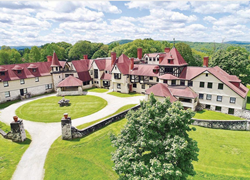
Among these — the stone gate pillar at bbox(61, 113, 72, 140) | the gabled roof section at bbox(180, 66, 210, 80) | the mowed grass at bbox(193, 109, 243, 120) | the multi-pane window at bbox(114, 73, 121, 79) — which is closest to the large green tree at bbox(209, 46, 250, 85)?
the gabled roof section at bbox(180, 66, 210, 80)

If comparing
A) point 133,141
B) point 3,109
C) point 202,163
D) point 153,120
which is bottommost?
point 202,163

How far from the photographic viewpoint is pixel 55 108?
3634 centimetres

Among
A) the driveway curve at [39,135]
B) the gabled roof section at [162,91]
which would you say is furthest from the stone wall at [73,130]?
the gabled roof section at [162,91]

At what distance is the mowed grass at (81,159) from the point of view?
60.0 feet

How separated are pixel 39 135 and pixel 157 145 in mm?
19779

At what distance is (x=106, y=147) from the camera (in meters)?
23.2

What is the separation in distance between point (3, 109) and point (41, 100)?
300 inches

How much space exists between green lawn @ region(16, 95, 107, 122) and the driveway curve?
147 cm

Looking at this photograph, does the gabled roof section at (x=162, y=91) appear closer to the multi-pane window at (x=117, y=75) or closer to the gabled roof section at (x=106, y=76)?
the multi-pane window at (x=117, y=75)

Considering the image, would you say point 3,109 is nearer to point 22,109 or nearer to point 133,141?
point 22,109

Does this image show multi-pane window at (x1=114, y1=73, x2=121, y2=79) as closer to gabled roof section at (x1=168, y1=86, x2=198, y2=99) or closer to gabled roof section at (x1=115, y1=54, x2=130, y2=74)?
gabled roof section at (x1=115, y1=54, x2=130, y2=74)

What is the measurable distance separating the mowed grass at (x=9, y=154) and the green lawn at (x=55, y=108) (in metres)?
6.52

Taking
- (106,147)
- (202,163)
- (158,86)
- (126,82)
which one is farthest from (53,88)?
(202,163)

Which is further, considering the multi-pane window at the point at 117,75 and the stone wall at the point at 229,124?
the multi-pane window at the point at 117,75
